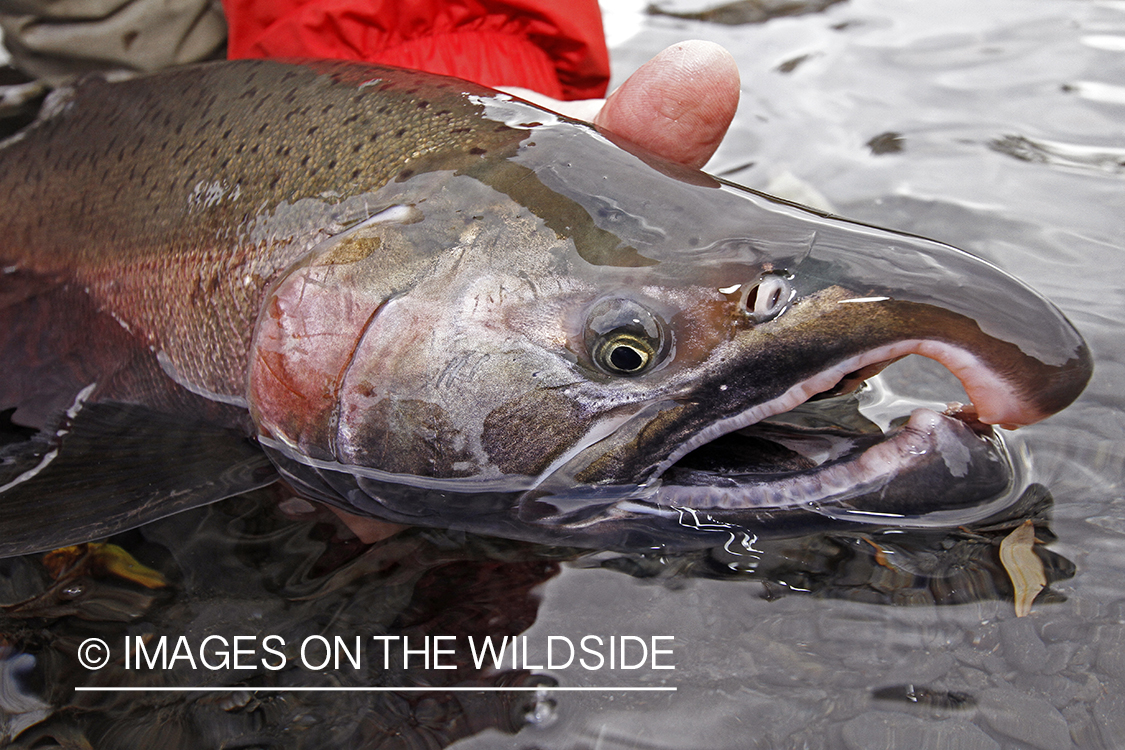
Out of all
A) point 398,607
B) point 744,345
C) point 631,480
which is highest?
point 744,345

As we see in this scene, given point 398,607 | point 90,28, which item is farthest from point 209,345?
point 90,28

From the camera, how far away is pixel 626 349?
1832mm

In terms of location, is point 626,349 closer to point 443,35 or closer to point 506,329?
point 506,329

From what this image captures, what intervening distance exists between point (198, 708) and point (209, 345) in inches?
38.4

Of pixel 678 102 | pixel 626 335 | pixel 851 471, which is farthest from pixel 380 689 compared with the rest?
pixel 678 102

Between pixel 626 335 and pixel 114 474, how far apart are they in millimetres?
1578

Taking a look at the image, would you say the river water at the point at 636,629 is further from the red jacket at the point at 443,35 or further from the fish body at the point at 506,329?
the red jacket at the point at 443,35

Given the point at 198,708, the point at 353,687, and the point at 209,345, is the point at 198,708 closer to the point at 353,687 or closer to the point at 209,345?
the point at 353,687

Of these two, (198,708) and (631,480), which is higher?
(631,480)

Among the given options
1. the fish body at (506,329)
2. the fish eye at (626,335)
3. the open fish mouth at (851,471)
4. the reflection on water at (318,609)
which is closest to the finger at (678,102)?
the fish body at (506,329)

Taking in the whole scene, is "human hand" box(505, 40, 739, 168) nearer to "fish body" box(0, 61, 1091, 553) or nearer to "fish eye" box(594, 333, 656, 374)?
"fish body" box(0, 61, 1091, 553)

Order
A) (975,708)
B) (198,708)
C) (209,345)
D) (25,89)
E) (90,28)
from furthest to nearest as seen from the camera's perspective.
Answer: (25,89) < (90,28) < (209,345) < (198,708) < (975,708)

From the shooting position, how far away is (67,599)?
2.23 meters

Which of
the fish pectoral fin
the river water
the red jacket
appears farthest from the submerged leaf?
the red jacket
